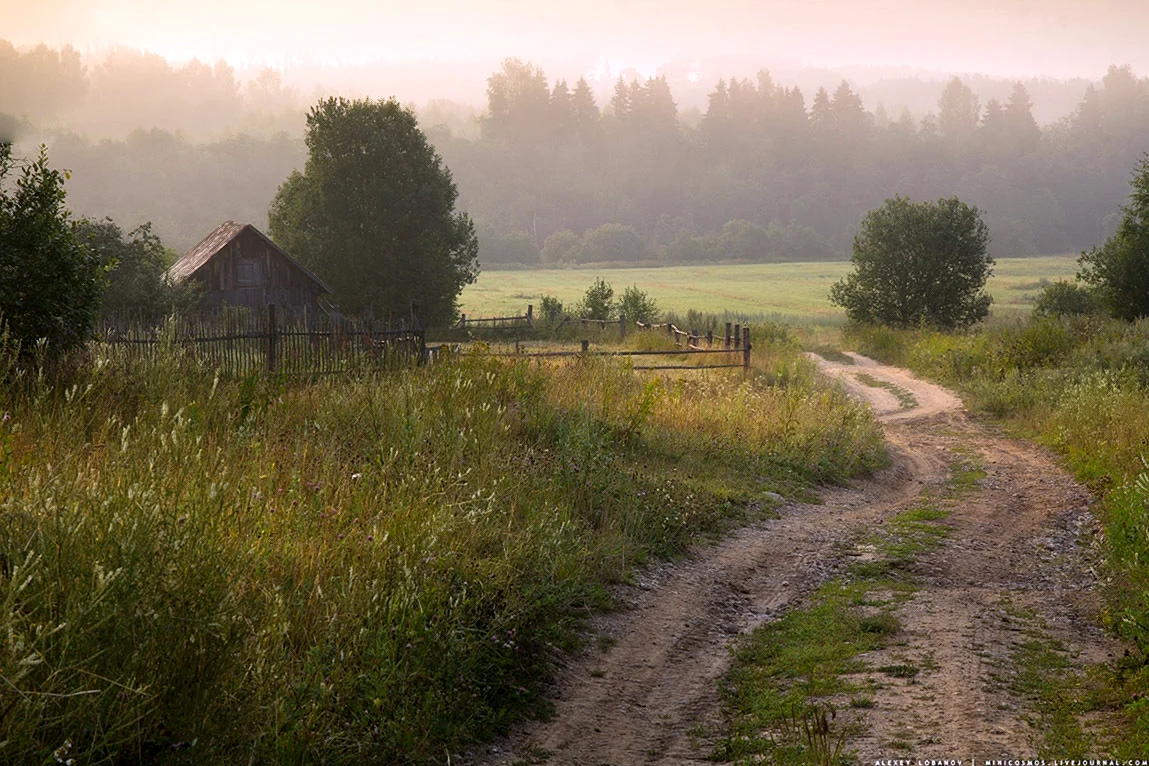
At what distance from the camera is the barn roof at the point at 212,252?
116 feet

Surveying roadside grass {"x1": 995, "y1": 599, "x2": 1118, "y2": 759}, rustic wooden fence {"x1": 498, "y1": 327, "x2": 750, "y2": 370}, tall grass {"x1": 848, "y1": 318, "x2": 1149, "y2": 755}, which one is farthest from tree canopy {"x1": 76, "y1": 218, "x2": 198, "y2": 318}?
roadside grass {"x1": 995, "y1": 599, "x2": 1118, "y2": 759}

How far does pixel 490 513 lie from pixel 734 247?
113 meters

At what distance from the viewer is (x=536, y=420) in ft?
38.0

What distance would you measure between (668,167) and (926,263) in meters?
102

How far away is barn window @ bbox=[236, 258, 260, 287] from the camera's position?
36562 millimetres

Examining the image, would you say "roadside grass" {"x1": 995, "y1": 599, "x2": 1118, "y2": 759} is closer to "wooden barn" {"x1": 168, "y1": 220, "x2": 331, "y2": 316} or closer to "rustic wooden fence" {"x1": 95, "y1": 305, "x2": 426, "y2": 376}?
"rustic wooden fence" {"x1": 95, "y1": 305, "x2": 426, "y2": 376}

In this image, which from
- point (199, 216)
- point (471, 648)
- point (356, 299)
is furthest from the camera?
point (199, 216)

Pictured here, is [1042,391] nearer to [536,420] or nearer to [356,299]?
[536,420]

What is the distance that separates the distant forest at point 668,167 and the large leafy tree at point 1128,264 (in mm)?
79051

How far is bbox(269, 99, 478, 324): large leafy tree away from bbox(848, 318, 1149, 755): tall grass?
64.7 feet

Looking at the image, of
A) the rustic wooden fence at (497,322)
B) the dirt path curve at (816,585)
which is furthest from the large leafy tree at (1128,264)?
the dirt path curve at (816,585)

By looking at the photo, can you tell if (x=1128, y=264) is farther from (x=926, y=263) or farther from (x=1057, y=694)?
(x=1057, y=694)

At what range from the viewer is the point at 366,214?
42344 millimetres

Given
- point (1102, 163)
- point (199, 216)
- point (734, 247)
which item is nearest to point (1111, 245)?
point (734, 247)
